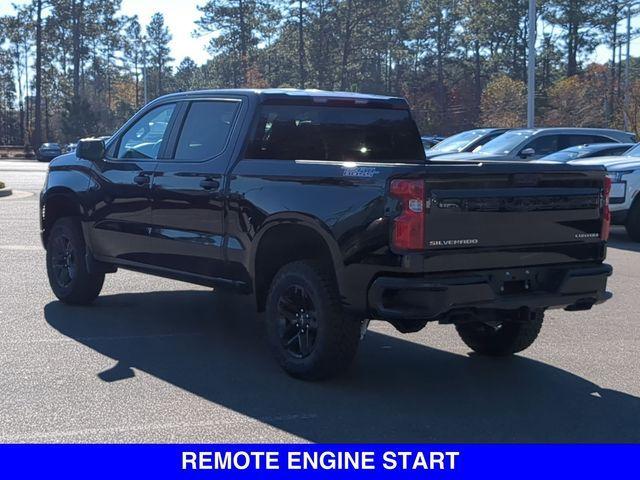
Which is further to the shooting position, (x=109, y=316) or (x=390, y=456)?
(x=109, y=316)

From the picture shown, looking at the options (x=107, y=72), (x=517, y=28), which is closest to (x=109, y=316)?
(x=517, y=28)

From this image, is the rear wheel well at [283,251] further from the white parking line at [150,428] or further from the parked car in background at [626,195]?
the parked car in background at [626,195]

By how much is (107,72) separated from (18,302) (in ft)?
381

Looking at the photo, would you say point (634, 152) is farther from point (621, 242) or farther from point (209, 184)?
point (209, 184)

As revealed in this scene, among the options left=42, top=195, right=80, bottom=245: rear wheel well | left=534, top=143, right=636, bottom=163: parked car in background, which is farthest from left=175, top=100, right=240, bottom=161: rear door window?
left=534, top=143, right=636, bottom=163: parked car in background

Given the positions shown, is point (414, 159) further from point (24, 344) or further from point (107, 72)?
point (107, 72)

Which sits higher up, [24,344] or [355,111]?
[355,111]

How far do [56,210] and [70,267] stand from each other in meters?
0.62

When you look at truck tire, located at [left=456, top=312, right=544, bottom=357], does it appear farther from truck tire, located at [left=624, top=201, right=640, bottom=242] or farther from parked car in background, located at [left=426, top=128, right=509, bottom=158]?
parked car in background, located at [left=426, top=128, right=509, bottom=158]

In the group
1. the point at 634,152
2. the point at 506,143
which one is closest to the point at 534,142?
the point at 506,143

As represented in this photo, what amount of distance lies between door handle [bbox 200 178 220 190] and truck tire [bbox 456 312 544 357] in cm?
208

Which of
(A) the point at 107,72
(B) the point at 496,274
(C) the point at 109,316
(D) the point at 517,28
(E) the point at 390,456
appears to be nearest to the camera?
(E) the point at 390,456

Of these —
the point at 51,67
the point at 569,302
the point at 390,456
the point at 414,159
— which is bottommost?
the point at 390,456

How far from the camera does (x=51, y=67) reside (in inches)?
3875
